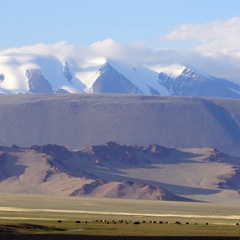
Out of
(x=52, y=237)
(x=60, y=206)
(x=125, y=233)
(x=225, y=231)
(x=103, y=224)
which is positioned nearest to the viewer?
(x=52, y=237)

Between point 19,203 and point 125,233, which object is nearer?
point 125,233

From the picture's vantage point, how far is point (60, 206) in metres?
158

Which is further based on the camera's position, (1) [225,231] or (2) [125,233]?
(1) [225,231]

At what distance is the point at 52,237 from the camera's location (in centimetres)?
7288

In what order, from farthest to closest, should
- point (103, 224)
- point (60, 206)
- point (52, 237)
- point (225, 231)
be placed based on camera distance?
point (60, 206)
point (103, 224)
point (225, 231)
point (52, 237)

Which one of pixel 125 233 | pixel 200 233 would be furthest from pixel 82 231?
pixel 200 233

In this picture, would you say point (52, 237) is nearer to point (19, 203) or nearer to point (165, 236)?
point (165, 236)

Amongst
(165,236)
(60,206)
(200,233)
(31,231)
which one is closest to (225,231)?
A: (200,233)

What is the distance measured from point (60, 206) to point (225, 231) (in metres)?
73.0

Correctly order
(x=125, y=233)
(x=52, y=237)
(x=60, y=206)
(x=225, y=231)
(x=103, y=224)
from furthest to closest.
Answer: (x=60, y=206) → (x=103, y=224) → (x=225, y=231) → (x=125, y=233) → (x=52, y=237)

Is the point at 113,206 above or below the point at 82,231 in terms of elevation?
below

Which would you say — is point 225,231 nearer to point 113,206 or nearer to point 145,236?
point 145,236

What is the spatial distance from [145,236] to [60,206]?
82.0 m

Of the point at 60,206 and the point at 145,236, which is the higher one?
the point at 145,236
